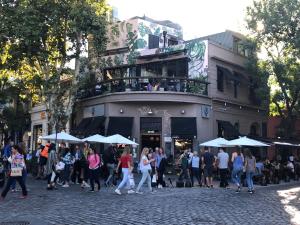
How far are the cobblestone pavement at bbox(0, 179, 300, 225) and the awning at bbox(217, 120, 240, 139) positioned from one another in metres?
13.2

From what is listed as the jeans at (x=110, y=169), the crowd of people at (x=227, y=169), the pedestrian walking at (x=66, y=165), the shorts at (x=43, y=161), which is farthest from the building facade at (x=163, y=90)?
the pedestrian walking at (x=66, y=165)

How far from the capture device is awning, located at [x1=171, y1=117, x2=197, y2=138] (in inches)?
1074

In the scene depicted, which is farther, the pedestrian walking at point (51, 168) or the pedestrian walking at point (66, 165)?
the pedestrian walking at point (66, 165)

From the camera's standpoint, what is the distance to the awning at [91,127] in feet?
92.9

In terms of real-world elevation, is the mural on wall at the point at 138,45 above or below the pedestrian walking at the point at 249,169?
above

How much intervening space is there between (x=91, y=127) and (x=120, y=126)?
2.05 metres

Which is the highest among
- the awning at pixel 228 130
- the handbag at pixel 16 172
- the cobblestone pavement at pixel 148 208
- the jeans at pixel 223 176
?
the awning at pixel 228 130

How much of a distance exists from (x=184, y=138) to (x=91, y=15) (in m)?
9.91

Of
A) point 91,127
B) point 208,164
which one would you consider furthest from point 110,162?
point 91,127

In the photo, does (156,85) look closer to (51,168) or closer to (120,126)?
(120,126)

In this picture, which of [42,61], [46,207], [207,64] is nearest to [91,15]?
[42,61]

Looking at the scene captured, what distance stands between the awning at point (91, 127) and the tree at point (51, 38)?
4.31ft

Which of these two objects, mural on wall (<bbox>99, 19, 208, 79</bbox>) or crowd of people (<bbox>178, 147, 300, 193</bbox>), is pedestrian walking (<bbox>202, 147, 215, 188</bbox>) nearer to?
crowd of people (<bbox>178, 147, 300, 193</bbox>)

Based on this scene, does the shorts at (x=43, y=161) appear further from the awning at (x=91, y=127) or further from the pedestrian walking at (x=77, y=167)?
the awning at (x=91, y=127)
